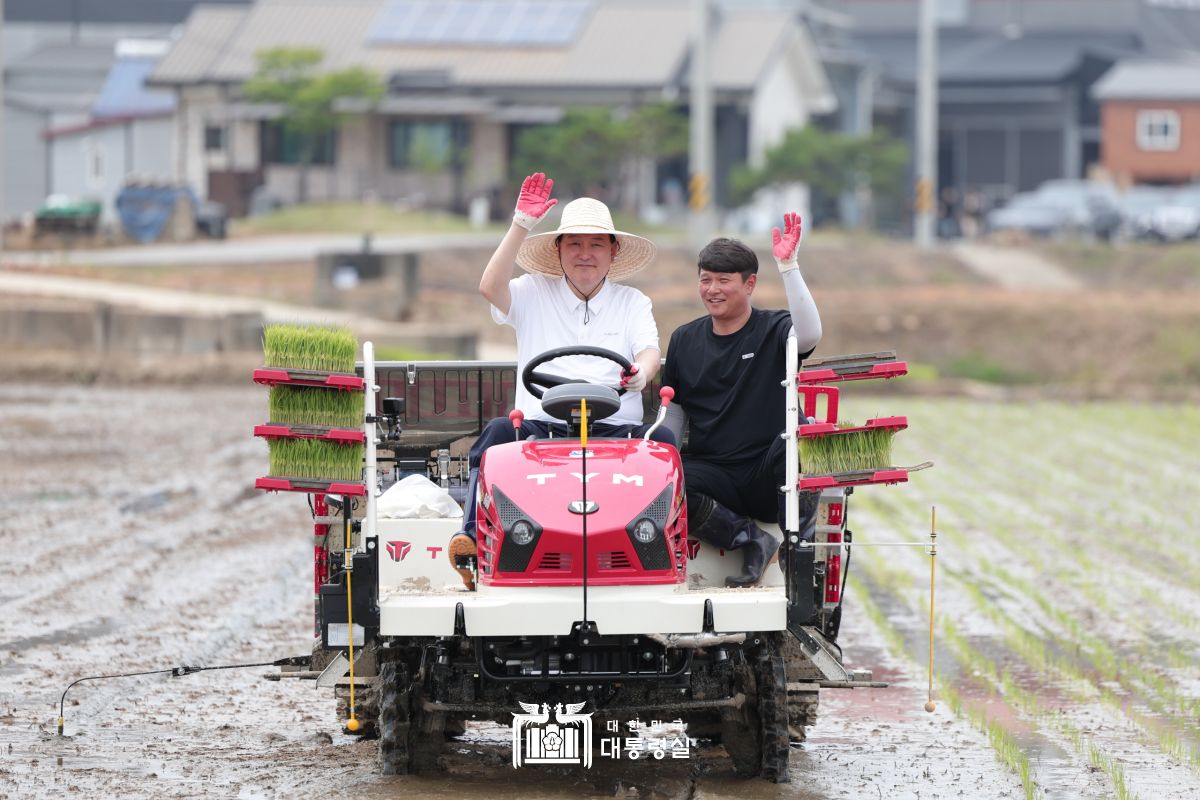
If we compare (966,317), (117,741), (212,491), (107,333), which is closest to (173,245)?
(107,333)

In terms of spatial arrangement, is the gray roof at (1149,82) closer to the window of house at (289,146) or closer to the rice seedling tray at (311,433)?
the window of house at (289,146)

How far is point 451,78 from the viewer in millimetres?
55844

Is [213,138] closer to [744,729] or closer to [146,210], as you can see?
[146,210]

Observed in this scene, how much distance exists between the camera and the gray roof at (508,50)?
55.6 meters

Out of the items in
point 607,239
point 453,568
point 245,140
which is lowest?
point 453,568

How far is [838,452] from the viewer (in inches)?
298

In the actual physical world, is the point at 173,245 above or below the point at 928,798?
above

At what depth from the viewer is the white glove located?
319 inches

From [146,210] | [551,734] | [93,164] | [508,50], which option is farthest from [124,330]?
[93,164]

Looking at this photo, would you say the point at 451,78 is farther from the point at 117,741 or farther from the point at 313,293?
the point at 117,741

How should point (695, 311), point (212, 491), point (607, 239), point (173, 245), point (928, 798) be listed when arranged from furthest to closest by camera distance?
point (173, 245) < point (695, 311) < point (212, 491) < point (607, 239) < point (928, 798)

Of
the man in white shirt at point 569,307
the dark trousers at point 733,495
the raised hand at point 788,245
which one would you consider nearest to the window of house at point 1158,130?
the man in white shirt at point 569,307

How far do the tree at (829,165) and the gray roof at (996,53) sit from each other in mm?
13077

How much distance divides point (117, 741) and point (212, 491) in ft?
31.5
